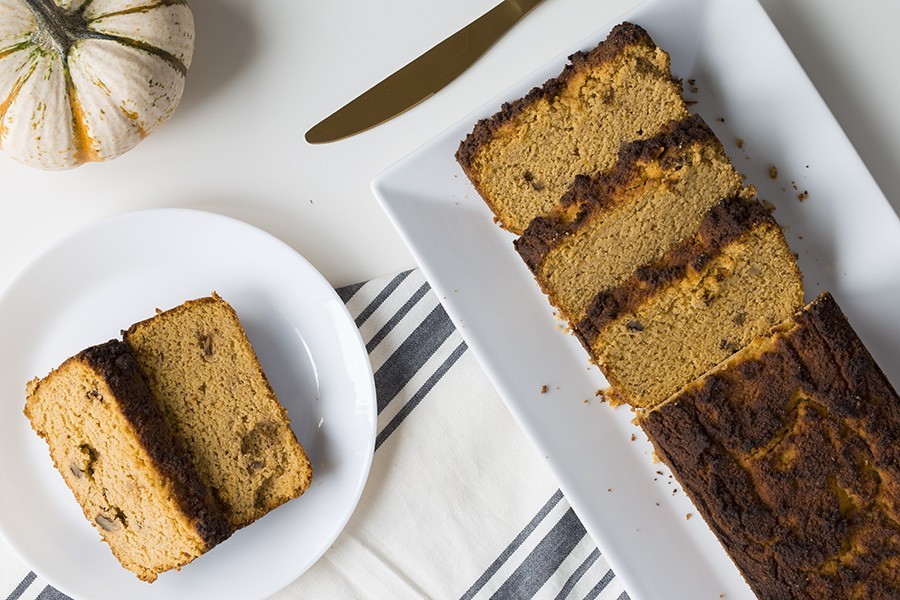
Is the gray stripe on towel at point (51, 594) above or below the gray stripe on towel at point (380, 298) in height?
below

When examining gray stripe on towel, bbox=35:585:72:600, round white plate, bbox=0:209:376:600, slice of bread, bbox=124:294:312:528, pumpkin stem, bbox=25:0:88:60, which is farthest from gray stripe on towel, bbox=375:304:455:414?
pumpkin stem, bbox=25:0:88:60

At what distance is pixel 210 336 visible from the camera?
3223 millimetres

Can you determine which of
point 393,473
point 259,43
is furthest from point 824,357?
point 259,43

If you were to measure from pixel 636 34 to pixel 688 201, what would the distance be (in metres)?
0.56

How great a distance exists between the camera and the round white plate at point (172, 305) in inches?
129

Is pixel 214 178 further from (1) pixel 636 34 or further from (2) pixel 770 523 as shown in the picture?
(2) pixel 770 523

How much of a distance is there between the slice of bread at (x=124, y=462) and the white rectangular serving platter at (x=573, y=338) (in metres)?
1.03

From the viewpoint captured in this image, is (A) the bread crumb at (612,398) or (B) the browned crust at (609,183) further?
(A) the bread crumb at (612,398)

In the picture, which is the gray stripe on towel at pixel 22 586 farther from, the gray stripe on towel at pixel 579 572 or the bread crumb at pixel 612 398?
the bread crumb at pixel 612 398

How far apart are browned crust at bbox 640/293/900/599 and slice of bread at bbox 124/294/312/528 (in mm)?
1350

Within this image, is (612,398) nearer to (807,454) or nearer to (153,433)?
(807,454)

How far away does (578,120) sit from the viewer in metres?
3.01

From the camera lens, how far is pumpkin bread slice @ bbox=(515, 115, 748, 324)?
9.45 feet

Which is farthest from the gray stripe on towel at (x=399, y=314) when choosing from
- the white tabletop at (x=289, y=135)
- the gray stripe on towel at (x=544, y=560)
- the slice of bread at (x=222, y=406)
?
the gray stripe on towel at (x=544, y=560)
